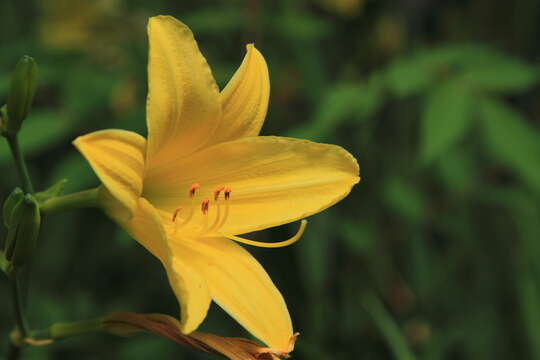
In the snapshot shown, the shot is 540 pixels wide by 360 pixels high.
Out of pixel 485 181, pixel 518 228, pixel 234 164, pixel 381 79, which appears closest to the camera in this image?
pixel 234 164

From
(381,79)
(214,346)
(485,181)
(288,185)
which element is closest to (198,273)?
(214,346)

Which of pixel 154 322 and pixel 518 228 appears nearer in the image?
pixel 154 322

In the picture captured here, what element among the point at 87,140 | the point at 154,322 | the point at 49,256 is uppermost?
the point at 87,140

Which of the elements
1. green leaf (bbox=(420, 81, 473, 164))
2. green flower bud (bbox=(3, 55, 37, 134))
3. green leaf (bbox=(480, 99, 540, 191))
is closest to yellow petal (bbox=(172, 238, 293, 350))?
green flower bud (bbox=(3, 55, 37, 134))

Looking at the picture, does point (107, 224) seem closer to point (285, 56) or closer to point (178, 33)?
point (285, 56)

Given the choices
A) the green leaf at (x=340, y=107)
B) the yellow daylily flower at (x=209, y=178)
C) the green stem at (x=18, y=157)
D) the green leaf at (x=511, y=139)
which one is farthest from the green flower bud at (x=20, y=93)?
the green leaf at (x=511, y=139)

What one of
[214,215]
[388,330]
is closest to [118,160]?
[214,215]

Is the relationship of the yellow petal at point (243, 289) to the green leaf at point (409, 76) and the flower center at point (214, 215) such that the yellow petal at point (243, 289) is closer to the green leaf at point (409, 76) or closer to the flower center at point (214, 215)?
the flower center at point (214, 215)
